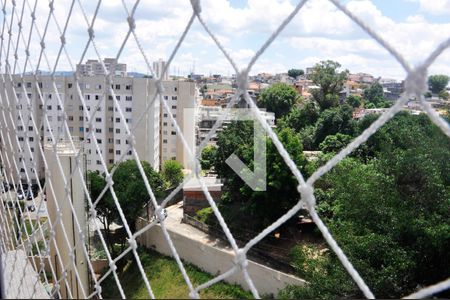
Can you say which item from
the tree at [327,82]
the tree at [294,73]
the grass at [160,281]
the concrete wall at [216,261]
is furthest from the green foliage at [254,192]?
the tree at [294,73]

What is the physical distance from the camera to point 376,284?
102 inches

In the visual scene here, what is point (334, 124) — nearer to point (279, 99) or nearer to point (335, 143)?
point (335, 143)

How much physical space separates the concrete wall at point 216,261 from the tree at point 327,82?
226 inches

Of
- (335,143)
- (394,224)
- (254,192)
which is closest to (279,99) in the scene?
(335,143)

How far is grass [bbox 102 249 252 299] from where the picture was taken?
158 inches

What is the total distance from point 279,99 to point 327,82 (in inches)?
56.7

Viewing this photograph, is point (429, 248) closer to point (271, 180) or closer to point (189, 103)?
point (271, 180)

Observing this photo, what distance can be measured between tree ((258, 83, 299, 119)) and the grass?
6.52 meters

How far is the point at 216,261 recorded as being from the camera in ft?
14.6

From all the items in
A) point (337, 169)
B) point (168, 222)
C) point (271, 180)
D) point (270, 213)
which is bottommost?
point (168, 222)

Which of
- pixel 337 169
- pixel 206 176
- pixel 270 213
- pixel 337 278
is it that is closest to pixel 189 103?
pixel 206 176

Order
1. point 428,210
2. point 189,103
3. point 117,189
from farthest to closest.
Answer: point 189,103, point 117,189, point 428,210

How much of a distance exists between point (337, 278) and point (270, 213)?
1536mm

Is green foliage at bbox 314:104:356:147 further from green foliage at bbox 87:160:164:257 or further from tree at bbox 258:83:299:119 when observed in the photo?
green foliage at bbox 87:160:164:257
